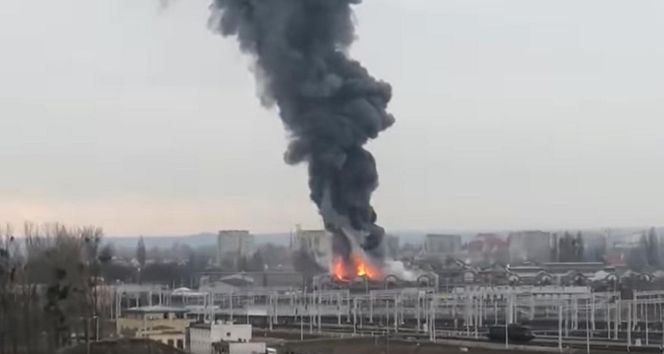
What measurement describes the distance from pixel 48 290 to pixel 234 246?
89409 mm

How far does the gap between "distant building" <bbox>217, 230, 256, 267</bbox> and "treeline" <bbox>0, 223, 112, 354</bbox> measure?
254ft

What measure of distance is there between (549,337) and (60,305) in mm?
20653

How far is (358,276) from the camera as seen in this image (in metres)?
60.9

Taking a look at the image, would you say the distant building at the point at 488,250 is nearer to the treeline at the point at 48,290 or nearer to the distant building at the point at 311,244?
the distant building at the point at 311,244

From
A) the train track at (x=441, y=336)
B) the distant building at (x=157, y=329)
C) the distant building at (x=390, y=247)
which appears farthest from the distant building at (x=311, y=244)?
the distant building at (x=157, y=329)

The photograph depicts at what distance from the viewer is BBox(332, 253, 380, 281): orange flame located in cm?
5634

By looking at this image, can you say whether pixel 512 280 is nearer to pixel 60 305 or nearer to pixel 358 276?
pixel 358 276

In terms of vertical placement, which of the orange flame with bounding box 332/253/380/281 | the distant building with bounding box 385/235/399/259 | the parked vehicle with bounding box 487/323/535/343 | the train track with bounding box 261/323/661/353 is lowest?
the train track with bounding box 261/323/661/353

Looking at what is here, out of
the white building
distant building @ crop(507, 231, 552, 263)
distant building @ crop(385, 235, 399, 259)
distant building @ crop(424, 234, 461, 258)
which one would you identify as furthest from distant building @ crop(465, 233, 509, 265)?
the white building

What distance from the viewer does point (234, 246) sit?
416 feet

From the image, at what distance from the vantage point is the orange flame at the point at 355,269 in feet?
185

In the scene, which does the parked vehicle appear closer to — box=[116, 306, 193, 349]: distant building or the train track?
the train track

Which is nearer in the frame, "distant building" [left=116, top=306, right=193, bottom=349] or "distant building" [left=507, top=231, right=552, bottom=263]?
"distant building" [left=116, top=306, right=193, bottom=349]

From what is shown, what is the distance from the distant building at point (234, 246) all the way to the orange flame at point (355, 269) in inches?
2345
